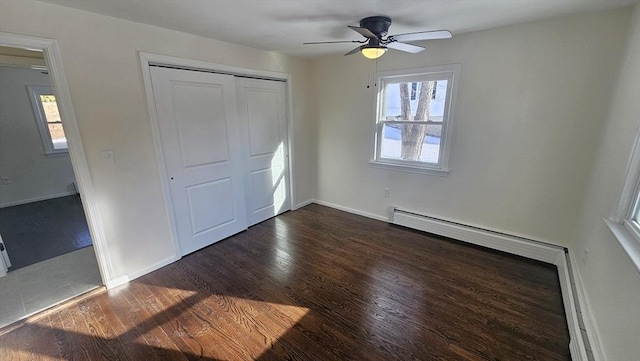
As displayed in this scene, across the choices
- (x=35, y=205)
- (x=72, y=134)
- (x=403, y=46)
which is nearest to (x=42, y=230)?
(x=35, y=205)

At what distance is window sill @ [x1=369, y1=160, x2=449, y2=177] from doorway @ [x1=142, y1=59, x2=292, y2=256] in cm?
141

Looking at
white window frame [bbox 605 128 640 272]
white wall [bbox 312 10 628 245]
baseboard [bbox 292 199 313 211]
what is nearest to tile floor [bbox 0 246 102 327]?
baseboard [bbox 292 199 313 211]

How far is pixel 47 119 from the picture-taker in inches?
185

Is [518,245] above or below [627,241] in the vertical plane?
below

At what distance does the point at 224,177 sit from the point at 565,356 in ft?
11.1

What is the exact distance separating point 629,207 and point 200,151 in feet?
11.5

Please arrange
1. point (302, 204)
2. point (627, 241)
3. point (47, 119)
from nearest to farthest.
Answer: point (627, 241) → point (302, 204) → point (47, 119)

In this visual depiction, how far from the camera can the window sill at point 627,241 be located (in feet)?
4.06

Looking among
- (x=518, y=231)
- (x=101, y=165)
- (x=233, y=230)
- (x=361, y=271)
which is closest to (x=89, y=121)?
(x=101, y=165)

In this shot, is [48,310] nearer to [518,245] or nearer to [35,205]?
[35,205]

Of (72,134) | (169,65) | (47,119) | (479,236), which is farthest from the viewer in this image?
(47,119)

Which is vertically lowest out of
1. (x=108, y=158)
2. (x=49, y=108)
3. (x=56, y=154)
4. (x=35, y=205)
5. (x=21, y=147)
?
→ (x=35, y=205)

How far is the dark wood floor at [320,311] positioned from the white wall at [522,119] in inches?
21.4

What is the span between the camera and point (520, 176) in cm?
271
